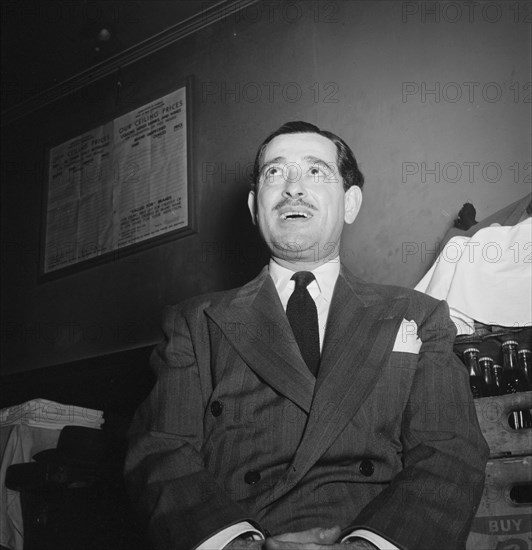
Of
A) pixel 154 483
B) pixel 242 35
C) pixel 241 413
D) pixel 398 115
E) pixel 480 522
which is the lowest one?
pixel 480 522

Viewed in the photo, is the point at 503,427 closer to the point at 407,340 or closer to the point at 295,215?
the point at 407,340

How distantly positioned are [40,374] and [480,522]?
2.87 m

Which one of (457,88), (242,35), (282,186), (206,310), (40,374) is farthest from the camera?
(40,374)

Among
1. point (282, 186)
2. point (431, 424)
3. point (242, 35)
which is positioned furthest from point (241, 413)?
point (242, 35)

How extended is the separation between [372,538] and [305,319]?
0.59 meters

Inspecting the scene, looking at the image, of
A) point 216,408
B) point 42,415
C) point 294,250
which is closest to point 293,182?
point 294,250

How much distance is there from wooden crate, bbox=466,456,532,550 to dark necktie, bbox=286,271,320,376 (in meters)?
0.49

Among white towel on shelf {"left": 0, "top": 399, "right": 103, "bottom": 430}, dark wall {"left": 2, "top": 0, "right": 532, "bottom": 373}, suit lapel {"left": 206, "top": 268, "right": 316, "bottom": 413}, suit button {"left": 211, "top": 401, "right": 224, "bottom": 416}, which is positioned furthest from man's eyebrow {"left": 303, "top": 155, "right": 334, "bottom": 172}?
white towel on shelf {"left": 0, "top": 399, "right": 103, "bottom": 430}

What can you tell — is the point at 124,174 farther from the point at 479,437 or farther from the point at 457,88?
the point at 479,437

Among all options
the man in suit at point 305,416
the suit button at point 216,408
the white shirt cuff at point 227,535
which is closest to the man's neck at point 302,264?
the man in suit at point 305,416

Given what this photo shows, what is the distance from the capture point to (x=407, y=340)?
5.45 ft

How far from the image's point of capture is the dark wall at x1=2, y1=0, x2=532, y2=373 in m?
2.80

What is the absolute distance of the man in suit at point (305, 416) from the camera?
1.39 meters

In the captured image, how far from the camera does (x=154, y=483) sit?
1.49m
